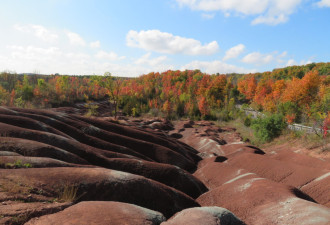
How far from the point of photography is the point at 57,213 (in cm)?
557

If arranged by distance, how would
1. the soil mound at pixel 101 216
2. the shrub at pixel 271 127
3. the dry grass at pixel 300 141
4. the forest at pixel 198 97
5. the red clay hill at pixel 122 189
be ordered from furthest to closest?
the forest at pixel 198 97
the shrub at pixel 271 127
the dry grass at pixel 300 141
the red clay hill at pixel 122 189
the soil mound at pixel 101 216

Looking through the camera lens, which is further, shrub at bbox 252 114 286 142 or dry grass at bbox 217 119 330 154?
shrub at bbox 252 114 286 142

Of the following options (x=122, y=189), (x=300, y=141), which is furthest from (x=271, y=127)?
(x=122, y=189)

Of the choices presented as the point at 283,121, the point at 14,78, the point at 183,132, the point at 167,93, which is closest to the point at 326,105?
the point at 283,121

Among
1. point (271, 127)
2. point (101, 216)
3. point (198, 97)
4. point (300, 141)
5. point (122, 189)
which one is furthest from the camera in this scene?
point (198, 97)

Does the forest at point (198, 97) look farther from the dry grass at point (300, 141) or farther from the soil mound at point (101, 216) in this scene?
the soil mound at point (101, 216)

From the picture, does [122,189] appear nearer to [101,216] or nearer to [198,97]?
[101,216]

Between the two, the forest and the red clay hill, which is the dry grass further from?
the red clay hill

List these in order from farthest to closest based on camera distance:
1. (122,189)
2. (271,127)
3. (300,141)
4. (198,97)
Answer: (198,97), (271,127), (300,141), (122,189)

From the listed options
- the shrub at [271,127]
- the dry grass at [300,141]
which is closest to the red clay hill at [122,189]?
the dry grass at [300,141]

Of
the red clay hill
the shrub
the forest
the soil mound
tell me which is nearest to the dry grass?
the shrub

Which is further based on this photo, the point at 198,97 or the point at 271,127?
the point at 198,97

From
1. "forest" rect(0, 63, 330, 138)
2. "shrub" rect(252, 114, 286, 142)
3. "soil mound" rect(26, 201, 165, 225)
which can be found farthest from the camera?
"forest" rect(0, 63, 330, 138)

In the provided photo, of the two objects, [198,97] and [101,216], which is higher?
[198,97]
